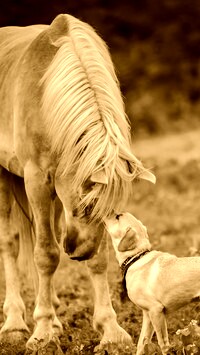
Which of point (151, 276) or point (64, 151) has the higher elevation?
point (64, 151)

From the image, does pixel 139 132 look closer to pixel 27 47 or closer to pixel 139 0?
pixel 139 0

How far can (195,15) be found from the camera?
20156 millimetres

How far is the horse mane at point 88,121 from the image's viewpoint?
5617 millimetres

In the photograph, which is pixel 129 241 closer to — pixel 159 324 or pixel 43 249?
pixel 159 324

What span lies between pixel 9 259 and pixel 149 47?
13443 millimetres

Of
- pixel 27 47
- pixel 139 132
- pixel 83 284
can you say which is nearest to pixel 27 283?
pixel 83 284

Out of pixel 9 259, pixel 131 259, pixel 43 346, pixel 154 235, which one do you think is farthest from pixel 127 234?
pixel 154 235

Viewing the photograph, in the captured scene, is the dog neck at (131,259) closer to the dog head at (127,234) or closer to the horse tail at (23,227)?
the dog head at (127,234)

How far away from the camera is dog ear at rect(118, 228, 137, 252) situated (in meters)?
5.52

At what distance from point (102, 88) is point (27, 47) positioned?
869 mm

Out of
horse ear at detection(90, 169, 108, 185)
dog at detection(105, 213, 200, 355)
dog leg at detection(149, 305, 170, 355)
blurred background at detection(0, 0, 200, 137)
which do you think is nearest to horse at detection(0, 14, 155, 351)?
horse ear at detection(90, 169, 108, 185)

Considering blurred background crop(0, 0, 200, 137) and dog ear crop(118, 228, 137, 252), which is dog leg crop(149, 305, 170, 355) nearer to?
dog ear crop(118, 228, 137, 252)

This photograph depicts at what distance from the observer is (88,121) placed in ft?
18.8

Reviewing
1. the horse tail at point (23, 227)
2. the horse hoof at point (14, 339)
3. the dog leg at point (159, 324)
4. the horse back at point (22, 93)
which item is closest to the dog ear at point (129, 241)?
the dog leg at point (159, 324)
